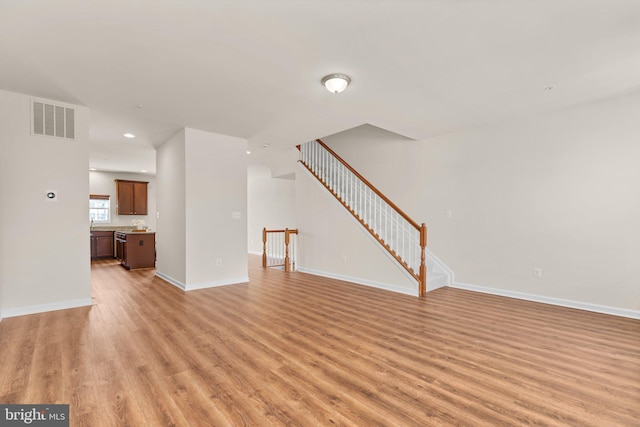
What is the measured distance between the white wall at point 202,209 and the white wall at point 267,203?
3.44 metres

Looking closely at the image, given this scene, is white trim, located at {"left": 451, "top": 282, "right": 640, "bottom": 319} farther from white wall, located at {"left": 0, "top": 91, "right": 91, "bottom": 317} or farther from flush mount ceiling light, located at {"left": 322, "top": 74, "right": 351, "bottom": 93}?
white wall, located at {"left": 0, "top": 91, "right": 91, "bottom": 317}

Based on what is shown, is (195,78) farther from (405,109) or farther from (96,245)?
(96,245)

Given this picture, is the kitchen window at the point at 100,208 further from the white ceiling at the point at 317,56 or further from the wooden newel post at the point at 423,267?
the wooden newel post at the point at 423,267

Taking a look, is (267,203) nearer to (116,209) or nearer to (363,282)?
(116,209)

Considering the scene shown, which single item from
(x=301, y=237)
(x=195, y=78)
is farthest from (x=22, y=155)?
(x=301, y=237)

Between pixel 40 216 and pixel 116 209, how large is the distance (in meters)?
6.38

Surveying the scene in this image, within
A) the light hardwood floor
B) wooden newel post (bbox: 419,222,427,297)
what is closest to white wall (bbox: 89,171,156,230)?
the light hardwood floor

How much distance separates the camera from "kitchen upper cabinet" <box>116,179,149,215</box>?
9492mm

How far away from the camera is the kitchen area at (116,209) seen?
8711 mm

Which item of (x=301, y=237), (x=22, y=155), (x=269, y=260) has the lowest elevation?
(x=269, y=260)

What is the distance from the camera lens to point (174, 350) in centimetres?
275

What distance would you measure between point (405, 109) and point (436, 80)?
0.90 m

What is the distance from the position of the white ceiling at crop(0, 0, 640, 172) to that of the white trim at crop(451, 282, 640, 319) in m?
2.68

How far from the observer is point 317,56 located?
9.30ft
